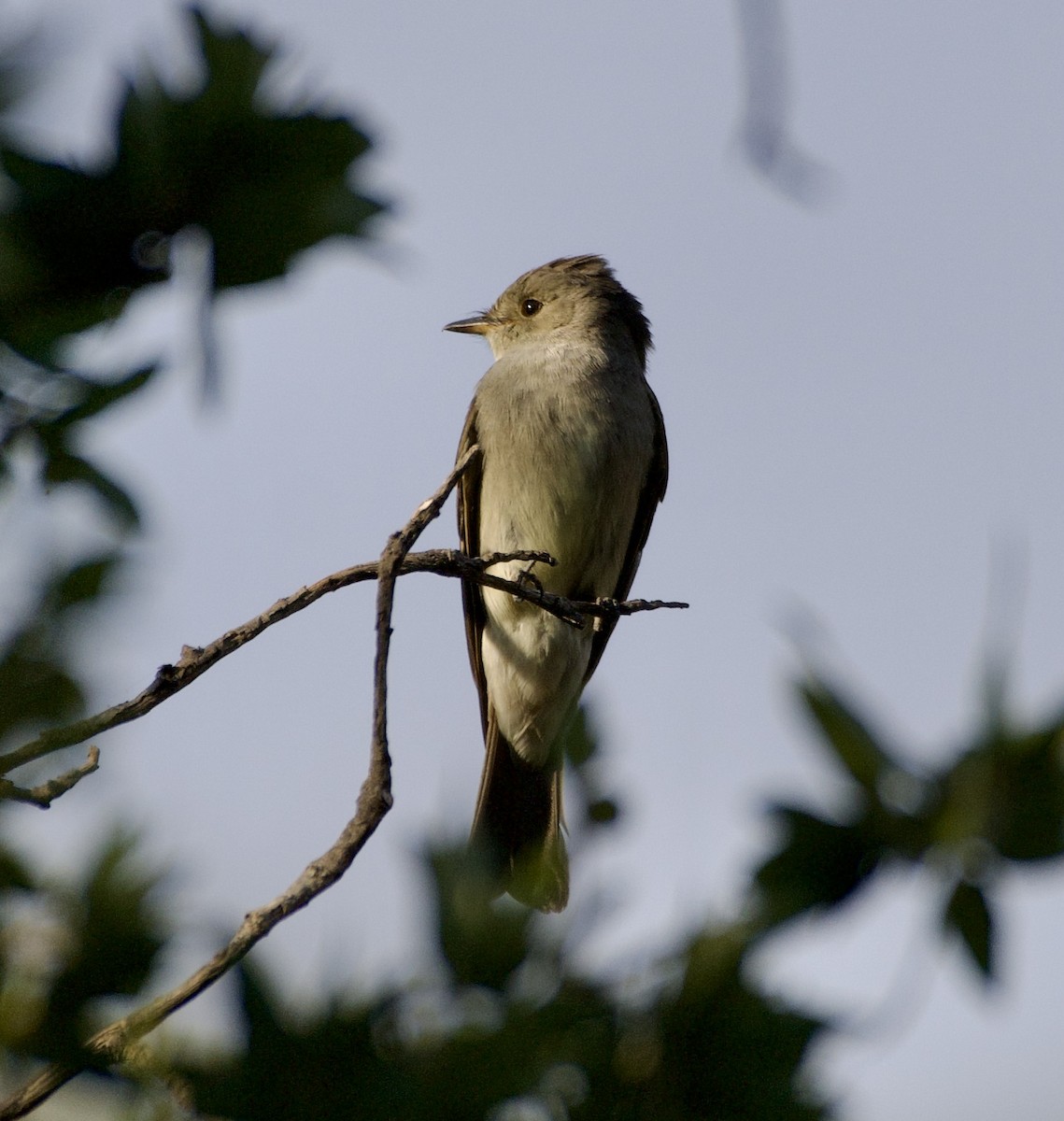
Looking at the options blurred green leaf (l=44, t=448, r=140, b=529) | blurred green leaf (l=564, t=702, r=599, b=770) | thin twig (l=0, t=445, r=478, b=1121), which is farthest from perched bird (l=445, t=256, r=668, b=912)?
blurred green leaf (l=44, t=448, r=140, b=529)

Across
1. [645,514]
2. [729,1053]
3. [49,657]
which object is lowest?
[645,514]

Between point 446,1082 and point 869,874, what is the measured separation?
47 cm

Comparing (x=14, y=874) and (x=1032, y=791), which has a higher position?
(x=1032, y=791)

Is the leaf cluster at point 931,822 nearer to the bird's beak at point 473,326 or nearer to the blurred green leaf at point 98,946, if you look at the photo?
the blurred green leaf at point 98,946

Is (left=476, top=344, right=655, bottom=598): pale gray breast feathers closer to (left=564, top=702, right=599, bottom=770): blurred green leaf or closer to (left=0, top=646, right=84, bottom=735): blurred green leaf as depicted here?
(left=564, top=702, right=599, bottom=770): blurred green leaf

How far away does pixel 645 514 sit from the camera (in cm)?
727

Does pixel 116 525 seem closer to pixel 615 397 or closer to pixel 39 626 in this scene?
pixel 39 626

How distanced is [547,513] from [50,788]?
172 inches

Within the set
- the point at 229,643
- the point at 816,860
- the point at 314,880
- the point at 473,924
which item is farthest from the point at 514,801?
the point at 816,860

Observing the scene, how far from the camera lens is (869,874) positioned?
1.07 m

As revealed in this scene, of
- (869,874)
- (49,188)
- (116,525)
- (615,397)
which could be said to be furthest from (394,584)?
(615,397)

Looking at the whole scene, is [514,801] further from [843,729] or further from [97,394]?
[843,729]

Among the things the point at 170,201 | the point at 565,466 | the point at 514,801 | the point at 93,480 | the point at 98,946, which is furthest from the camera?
the point at 514,801

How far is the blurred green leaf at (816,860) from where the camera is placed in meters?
1.07
